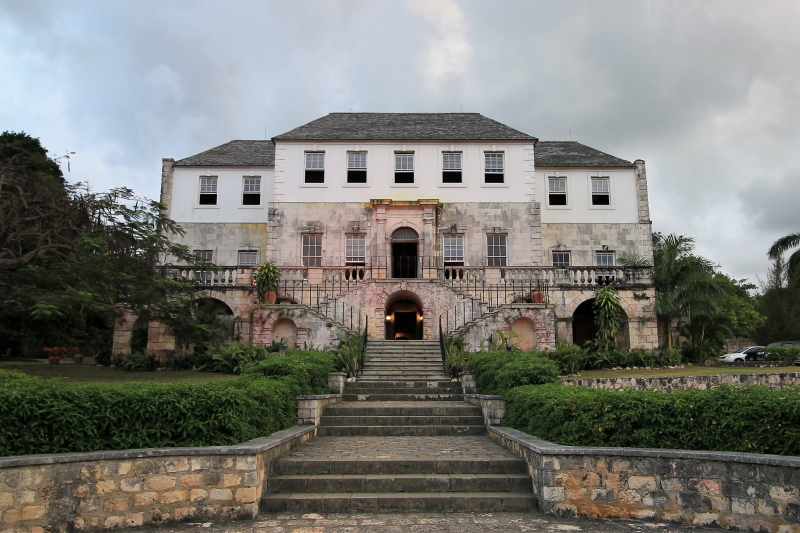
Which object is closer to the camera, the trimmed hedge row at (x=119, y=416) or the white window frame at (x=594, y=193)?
the trimmed hedge row at (x=119, y=416)

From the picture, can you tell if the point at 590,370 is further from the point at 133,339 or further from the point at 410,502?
the point at 133,339

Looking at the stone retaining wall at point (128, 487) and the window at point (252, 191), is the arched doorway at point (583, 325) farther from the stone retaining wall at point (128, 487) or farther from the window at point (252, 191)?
the stone retaining wall at point (128, 487)

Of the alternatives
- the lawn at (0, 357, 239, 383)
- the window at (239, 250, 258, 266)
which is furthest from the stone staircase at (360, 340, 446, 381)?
the window at (239, 250, 258, 266)

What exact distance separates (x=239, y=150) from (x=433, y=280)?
14764mm

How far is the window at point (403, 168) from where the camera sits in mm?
27594

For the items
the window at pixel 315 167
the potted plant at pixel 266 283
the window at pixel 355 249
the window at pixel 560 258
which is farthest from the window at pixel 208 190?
the window at pixel 560 258

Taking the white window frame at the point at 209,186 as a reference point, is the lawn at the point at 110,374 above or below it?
below

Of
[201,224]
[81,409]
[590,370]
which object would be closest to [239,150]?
[201,224]

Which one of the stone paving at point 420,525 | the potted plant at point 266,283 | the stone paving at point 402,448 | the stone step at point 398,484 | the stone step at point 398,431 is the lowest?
the stone paving at point 420,525

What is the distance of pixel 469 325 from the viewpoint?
20.4 metres

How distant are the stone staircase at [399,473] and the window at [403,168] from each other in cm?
1762

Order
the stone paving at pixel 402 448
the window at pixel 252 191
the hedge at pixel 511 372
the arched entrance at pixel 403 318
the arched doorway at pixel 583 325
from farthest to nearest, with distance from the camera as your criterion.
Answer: the window at pixel 252 191
the arched doorway at pixel 583 325
the arched entrance at pixel 403 318
the hedge at pixel 511 372
the stone paving at pixel 402 448

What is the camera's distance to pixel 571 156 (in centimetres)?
3064

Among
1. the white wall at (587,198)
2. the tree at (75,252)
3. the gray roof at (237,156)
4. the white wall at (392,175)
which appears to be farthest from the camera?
the gray roof at (237,156)
